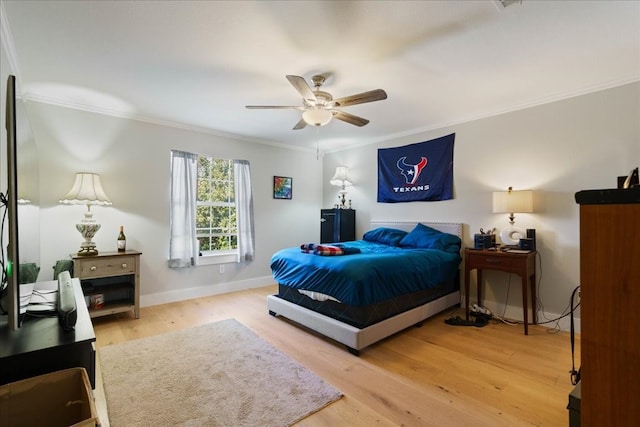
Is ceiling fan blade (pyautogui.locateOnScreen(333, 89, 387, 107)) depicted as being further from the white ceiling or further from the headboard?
the headboard

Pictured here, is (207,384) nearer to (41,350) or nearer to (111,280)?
(41,350)

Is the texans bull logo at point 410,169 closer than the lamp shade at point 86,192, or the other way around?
the lamp shade at point 86,192

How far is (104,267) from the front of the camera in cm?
305

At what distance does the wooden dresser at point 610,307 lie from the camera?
714 mm

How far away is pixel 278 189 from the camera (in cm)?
500

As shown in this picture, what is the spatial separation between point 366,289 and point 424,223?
81.5 inches

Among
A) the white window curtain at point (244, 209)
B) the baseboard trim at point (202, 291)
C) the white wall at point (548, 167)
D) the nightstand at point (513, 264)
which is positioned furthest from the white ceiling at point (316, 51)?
the baseboard trim at point (202, 291)

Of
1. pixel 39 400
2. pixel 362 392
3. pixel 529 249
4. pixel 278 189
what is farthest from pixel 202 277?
pixel 529 249

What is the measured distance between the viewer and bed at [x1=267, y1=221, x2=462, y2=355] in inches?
97.5

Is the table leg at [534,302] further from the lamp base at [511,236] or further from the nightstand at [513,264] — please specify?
the lamp base at [511,236]

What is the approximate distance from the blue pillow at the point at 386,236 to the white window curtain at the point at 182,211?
2.52 m

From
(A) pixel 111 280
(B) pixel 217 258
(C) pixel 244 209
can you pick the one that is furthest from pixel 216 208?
(A) pixel 111 280

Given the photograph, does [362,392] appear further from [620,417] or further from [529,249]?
[529,249]

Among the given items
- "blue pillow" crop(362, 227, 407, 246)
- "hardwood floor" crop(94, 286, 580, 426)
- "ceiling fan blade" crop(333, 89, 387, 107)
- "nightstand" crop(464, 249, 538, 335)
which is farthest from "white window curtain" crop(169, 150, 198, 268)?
"nightstand" crop(464, 249, 538, 335)
